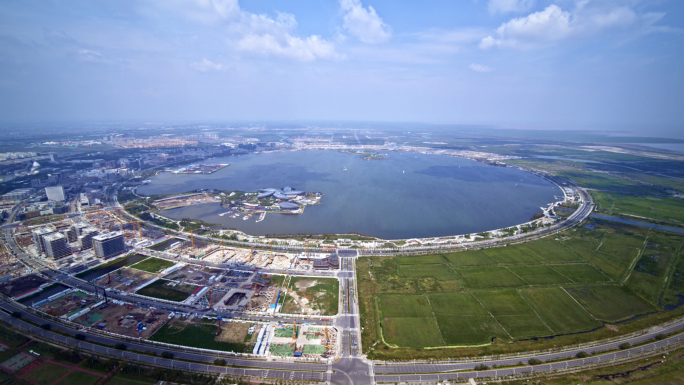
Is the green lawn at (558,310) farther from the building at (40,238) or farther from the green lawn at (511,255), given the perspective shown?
the building at (40,238)

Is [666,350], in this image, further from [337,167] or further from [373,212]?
Answer: [337,167]

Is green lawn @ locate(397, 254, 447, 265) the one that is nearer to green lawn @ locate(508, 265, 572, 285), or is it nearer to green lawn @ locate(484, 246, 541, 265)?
green lawn @ locate(484, 246, 541, 265)

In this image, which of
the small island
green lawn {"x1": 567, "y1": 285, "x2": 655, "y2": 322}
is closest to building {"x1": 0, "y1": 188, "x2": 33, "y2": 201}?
the small island

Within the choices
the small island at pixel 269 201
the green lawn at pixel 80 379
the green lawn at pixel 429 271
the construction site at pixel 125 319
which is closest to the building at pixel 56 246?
the construction site at pixel 125 319

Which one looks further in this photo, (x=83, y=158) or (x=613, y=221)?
(x=83, y=158)

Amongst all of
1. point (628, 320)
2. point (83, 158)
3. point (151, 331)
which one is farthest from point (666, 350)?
point (83, 158)

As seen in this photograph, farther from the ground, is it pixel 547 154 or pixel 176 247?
pixel 547 154
